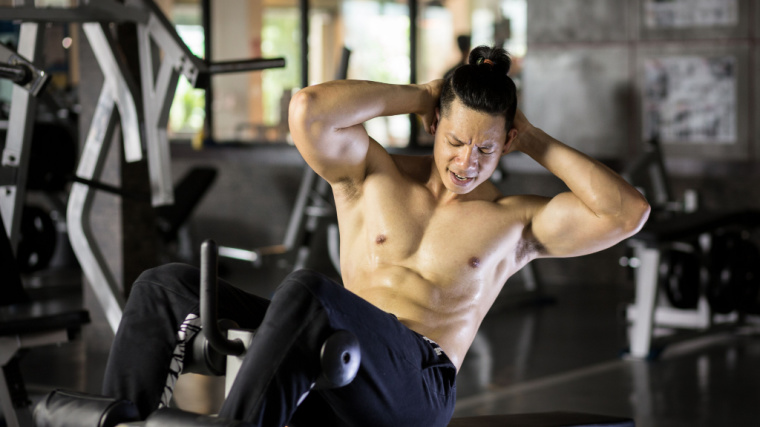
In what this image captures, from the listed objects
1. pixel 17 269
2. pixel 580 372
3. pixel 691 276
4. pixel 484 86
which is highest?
pixel 484 86

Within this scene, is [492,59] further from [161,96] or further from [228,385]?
[161,96]

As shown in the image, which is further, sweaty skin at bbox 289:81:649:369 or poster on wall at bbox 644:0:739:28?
poster on wall at bbox 644:0:739:28

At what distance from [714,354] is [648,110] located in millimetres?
1986

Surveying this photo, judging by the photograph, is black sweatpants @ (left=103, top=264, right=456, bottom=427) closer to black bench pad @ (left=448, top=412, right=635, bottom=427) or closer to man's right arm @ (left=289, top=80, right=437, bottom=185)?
black bench pad @ (left=448, top=412, right=635, bottom=427)

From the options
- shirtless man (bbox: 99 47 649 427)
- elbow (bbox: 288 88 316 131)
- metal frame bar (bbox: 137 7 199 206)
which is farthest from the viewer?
metal frame bar (bbox: 137 7 199 206)

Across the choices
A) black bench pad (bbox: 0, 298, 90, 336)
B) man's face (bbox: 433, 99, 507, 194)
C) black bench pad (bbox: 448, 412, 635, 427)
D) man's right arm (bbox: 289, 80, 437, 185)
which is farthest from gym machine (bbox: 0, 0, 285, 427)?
black bench pad (bbox: 448, 412, 635, 427)

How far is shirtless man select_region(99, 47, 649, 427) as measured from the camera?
5.49 feet

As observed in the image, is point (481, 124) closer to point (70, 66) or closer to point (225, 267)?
point (225, 267)

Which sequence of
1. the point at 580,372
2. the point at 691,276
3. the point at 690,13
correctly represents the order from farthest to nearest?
the point at 690,13, the point at 691,276, the point at 580,372

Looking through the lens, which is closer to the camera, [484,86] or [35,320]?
[484,86]

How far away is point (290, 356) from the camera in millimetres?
1517

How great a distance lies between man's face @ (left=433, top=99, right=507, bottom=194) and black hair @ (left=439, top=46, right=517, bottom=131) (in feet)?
0.05

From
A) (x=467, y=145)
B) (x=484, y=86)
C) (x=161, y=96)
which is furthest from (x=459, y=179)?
(x=161, y=96)

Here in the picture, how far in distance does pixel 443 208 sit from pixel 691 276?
2.55 meters
